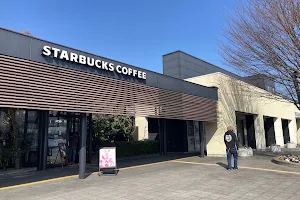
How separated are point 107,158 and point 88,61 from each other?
3.50 metres

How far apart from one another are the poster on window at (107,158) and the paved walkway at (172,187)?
1.33 ft

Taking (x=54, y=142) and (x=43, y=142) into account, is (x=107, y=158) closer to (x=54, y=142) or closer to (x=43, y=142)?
(x=43, y=142)

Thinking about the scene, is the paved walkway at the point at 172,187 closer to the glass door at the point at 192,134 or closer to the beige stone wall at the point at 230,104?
the beige stone wall at the point at 230,104

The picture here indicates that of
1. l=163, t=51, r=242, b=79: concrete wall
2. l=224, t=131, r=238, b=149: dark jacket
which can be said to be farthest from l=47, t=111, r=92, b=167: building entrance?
→ l=163, t=51, r=242, b=79: concrete wall

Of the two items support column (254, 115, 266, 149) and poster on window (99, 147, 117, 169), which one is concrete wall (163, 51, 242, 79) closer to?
support column (254, 115, 266, 149)

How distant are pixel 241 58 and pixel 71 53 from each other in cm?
830

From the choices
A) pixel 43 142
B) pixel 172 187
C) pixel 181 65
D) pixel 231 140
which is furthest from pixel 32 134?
pixel 181 65

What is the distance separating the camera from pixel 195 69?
90.3 ft

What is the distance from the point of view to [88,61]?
25.2 ft

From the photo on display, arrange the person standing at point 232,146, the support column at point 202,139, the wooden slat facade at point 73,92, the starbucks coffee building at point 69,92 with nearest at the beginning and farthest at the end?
the wooden slat facade at point 73,92, the starbucks coffee building at point 69,92, the person standing at point 232,146, the support column at point 202,139

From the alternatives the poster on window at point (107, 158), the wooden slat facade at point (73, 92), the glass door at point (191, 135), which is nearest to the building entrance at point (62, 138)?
the poster on window at point (107, 158)

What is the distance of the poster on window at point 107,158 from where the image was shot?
8.34m

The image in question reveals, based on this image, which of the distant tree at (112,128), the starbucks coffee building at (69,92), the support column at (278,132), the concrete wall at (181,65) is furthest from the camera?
the concrete wall at (181,65)

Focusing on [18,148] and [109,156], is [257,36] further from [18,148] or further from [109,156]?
[18,148]
